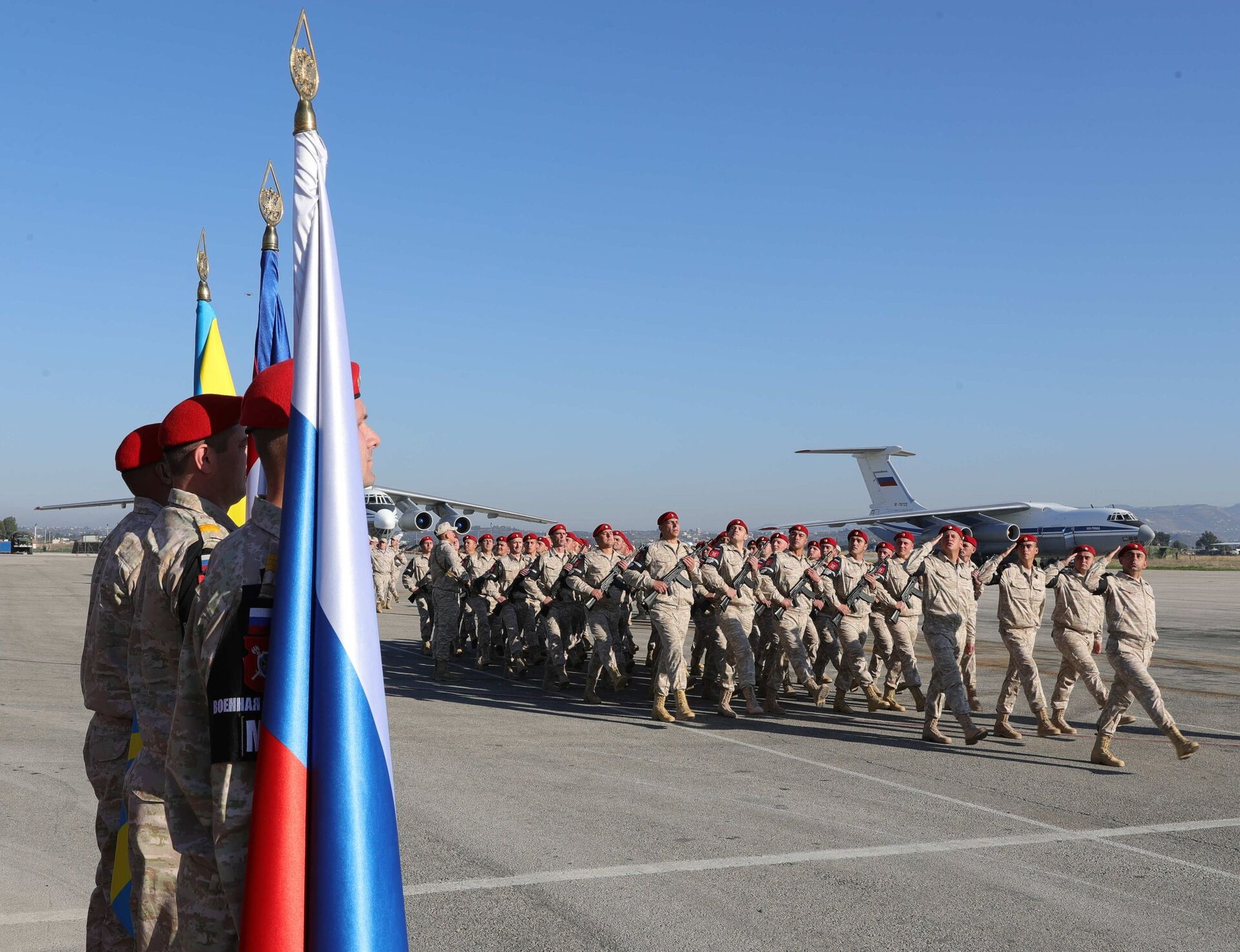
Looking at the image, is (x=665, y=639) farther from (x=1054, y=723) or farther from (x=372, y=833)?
(x=372, y=833)

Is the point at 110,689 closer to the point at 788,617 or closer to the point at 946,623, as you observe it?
the point at 946,623

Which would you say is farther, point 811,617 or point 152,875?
point 811,617

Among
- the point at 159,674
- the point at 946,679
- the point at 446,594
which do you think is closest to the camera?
the point at 159,674

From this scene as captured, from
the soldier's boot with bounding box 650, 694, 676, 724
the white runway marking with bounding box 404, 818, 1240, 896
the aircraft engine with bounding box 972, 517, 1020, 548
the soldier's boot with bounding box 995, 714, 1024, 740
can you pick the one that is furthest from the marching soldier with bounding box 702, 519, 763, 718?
the aircraft engine with bounding box 972, 517, 1020, 548

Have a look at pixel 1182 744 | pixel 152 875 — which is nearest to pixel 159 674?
pixel 152 875

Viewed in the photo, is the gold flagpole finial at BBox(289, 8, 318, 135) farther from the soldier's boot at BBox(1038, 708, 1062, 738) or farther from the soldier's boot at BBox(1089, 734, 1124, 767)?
the soldier's boot at BBox(1038, 708, 1062, 738)

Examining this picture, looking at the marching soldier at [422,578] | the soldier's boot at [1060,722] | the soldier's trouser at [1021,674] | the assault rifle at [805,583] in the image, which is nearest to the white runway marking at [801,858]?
Answer: the soldier's trouser at [1021,674]

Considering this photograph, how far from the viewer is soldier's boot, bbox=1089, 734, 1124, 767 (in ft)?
27.1

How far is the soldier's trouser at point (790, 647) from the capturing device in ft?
36.5

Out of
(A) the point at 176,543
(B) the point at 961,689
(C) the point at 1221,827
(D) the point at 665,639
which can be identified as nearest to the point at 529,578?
(D) the point at 665,639

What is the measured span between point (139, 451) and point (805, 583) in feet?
28.3

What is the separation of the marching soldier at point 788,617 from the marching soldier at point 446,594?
443cm

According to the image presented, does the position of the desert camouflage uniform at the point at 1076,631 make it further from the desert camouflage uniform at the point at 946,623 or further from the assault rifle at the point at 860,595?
the assault rifle at the point at 860,595

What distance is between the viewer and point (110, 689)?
3654 millimetres
